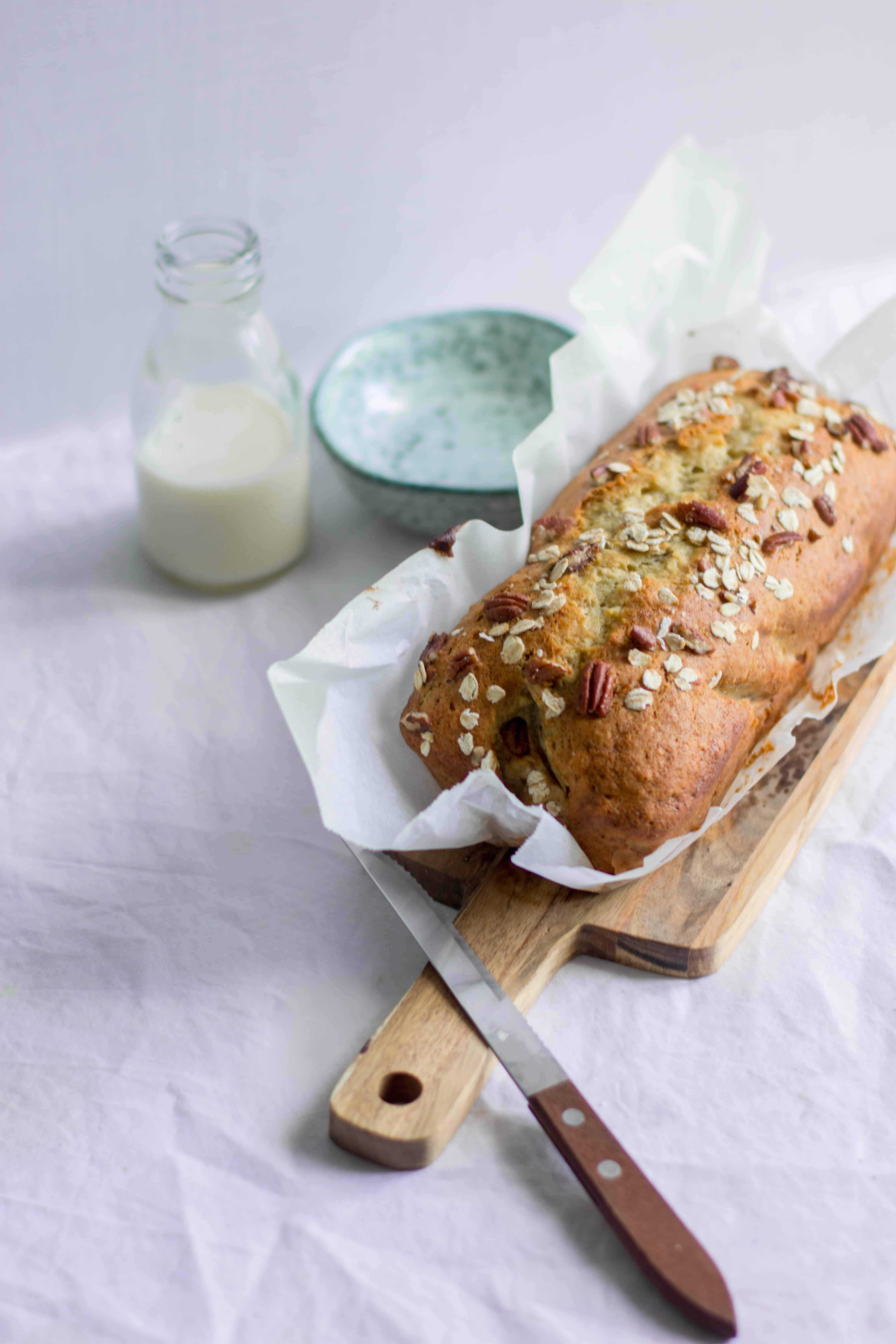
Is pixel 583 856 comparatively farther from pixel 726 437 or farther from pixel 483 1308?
pixel 726 437

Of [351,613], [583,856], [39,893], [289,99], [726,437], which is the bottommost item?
[39,893]

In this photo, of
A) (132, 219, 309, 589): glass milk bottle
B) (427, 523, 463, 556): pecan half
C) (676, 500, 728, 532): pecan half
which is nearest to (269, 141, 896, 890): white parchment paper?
(427, 523, 463, 556): pecan half

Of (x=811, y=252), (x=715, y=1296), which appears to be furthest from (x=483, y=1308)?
(x=811, y=252)

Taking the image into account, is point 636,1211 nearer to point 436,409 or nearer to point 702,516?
point 702,516

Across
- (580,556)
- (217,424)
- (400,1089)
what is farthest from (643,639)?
(217,424)

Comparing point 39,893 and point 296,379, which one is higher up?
point 296,379

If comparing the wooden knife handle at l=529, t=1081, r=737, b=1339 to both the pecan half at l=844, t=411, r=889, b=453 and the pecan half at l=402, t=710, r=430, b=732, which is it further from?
the pecan half at l=844, t=411, r=889, b=453
